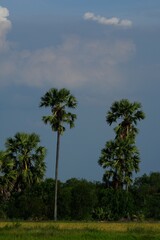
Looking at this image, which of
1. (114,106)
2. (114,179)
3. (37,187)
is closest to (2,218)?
(37,187)

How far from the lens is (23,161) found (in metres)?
74.6

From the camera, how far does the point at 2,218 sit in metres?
70.6

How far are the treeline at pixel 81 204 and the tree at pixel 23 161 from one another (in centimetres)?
142

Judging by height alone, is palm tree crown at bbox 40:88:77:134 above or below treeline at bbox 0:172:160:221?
above

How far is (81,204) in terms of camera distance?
7225cm

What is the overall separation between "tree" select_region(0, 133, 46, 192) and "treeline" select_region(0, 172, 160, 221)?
1.42 metres

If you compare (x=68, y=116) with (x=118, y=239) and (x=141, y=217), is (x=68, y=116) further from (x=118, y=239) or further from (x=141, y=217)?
(x=118, y=239)

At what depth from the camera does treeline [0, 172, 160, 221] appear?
234 feet

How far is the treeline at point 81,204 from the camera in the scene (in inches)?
2803

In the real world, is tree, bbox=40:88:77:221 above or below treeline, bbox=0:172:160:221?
above

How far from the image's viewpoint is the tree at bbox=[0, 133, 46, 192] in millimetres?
73100

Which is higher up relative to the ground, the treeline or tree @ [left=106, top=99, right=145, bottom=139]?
tree @ [left=106, top=99, right=145, bottom=139]

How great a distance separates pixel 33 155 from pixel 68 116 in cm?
659

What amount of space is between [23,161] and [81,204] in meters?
9.05
